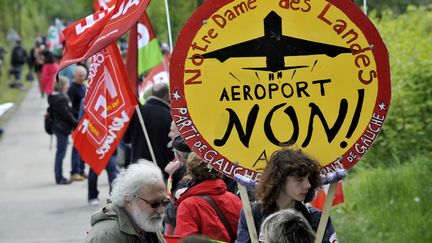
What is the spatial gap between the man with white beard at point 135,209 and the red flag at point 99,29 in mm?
1764

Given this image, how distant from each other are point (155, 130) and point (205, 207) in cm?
485

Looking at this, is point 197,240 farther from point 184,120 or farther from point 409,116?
point 409,116

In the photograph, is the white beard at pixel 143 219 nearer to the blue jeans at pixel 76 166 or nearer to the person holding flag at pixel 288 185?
the person holding flag at pixel 288 185

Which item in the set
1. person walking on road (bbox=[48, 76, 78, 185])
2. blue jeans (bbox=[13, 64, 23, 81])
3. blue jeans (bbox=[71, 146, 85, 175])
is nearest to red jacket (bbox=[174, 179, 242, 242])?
person walking on road (bbox=[48, 76, 78, 185])

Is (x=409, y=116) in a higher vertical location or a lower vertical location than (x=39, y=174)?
higher

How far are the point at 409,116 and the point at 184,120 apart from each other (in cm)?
921

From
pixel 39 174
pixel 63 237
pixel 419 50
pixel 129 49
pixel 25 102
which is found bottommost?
pixel 25 102

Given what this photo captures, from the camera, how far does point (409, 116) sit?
14.3 meters

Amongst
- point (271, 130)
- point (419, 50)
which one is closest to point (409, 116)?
point (419, 50)

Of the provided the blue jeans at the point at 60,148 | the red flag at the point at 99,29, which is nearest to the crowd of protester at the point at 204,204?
the red flag at the point at 99,29

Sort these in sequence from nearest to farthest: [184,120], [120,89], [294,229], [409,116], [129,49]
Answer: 1. [294,229]
2. [184,120]
3. [120,89]
4. [129,49]
5. [409,116]

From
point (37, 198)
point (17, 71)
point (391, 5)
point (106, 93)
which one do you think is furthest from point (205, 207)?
point (17, 71)

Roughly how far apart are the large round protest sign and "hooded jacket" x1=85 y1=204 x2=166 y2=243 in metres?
0.56

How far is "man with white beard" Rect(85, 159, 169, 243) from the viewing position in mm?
5156
